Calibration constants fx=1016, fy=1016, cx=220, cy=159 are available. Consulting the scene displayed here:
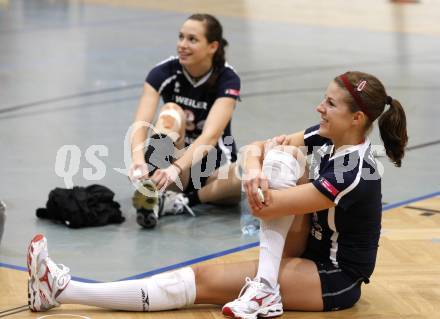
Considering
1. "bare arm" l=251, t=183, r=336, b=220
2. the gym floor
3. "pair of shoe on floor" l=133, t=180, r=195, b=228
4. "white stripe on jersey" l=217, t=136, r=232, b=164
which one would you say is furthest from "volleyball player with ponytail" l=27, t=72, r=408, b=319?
"white stripe on jersey" l=217, t=136, r=232, b=164

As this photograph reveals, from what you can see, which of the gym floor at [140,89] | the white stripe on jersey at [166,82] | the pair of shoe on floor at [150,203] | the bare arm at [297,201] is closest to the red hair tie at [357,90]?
the bare arm at [297,201]

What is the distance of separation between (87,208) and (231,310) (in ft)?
5.06

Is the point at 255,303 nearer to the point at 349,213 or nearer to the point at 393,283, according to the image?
the point at 349,213

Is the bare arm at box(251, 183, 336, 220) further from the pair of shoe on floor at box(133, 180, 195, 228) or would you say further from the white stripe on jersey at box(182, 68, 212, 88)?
the white stripe on jersey at box(182, 68, 212, 88)

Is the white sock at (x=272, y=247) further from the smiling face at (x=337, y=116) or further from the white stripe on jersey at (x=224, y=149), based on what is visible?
the white stripe on jersey at (x=224, y=149)

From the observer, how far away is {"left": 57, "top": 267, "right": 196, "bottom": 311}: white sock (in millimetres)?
3986

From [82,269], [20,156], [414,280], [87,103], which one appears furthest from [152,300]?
[87,103]

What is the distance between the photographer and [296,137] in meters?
4.48

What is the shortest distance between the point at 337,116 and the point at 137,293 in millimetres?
1049

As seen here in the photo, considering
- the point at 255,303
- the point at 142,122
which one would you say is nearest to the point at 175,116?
the point at 142,122

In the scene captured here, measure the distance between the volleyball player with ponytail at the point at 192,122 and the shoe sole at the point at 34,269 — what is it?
1.29 metres

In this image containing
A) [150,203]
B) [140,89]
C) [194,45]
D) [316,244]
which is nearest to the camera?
[316,244]

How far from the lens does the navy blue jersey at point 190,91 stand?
5.72m

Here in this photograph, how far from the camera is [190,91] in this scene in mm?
5754
